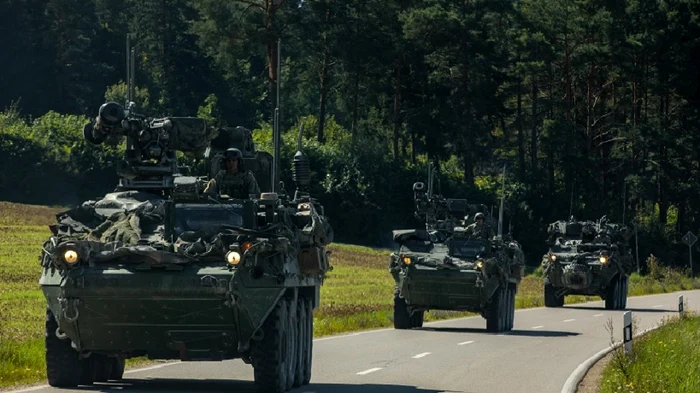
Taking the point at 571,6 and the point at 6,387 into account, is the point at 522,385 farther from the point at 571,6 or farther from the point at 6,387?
the point at 571,6

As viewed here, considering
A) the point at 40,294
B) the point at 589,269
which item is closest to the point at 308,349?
the point at 40,294

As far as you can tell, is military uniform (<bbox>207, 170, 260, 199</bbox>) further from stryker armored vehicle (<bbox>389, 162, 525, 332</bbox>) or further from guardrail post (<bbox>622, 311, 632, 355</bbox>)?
stryker armored vehicle (<bbox>389, 162, 525, 332</bbox>)

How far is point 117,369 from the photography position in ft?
60.3

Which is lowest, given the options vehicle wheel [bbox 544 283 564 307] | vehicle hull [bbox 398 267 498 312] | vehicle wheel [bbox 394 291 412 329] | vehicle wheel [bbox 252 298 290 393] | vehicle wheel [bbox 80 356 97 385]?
vehicle wheel [bbox 544 283 564 307]

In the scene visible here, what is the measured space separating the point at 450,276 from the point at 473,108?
1917 inches

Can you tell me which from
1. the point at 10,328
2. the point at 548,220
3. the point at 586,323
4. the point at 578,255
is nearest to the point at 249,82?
the point at 548,220

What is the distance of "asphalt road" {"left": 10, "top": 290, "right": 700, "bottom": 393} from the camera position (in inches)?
721

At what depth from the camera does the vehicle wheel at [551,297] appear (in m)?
46.0

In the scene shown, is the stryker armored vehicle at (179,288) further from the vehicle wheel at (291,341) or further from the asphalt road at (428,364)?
the asphalt road at (428,364)

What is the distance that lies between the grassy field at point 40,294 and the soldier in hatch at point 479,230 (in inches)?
111

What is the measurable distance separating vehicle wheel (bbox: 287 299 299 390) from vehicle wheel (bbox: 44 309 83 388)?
2.41 metres

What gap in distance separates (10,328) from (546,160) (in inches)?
2415

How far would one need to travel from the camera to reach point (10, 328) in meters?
25.5

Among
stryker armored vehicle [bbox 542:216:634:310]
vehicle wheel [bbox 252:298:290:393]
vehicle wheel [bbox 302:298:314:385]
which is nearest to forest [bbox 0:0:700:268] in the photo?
stryker armored vehicle [bbox 542:216:634:310]
